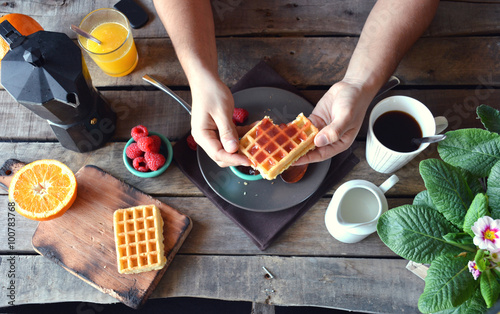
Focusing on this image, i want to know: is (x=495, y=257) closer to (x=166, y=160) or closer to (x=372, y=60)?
(x=372, y=60)

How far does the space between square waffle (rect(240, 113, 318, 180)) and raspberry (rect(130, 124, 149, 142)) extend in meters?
0.43

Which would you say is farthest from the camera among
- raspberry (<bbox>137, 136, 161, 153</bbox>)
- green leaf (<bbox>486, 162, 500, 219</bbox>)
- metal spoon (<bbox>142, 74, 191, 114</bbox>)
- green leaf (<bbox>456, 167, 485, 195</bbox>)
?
metal spoon (<bbox>142, 74, 191, 114</bbox>)

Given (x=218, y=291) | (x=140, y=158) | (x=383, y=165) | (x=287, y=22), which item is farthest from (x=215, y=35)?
(x=218, y=291)

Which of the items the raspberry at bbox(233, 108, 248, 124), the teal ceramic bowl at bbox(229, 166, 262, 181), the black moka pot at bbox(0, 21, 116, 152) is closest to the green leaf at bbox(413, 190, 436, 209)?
the teal ceramic bowl at bbox(229, 166, 262, 181)

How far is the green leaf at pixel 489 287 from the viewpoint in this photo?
928 mm

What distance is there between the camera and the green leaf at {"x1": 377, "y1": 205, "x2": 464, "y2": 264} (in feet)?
3.51

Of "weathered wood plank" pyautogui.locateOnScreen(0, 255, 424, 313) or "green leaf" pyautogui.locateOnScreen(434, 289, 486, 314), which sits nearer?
"green leaf" pyautogui.locateOnScreen(434, 289, 486, 314)

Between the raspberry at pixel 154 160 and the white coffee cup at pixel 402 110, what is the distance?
2.76ft

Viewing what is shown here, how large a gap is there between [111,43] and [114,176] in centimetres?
59

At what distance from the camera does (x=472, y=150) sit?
3.73 feet

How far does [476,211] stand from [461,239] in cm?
13

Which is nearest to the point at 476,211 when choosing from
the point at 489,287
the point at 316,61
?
the point at 489,287

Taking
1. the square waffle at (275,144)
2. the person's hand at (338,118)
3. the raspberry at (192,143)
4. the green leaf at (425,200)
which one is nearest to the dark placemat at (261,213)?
the raspberry at (192,143)

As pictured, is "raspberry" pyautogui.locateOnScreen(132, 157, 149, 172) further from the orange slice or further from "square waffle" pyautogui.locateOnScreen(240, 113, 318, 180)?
"square waffle" pyautogui.locateOnScreen(240, 113, 318, 180)
